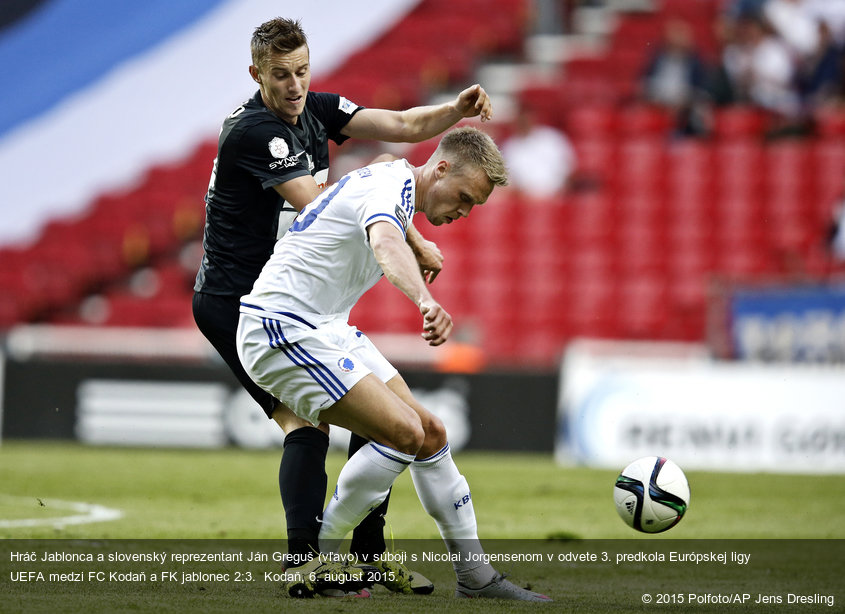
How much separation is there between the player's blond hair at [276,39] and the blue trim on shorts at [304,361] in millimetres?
1122

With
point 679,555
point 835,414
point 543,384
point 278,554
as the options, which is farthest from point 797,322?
point 278,554

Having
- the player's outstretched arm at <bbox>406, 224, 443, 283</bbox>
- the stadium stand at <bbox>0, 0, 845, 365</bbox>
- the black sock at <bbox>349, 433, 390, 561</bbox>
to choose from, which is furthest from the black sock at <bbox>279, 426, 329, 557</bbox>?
the stadium stand at <bbox>0, 0, 845, 365</bbox>

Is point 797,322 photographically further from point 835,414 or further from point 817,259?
point 817,259

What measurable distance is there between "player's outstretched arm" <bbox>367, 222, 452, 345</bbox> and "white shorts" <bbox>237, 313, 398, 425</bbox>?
463mm

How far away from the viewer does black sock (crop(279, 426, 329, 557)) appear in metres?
4.68

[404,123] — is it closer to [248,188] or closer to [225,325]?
[248,188]

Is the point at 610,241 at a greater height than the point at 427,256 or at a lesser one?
greater

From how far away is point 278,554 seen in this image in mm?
5785

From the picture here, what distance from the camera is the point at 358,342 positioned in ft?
15.5

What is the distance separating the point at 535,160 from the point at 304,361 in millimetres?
11087

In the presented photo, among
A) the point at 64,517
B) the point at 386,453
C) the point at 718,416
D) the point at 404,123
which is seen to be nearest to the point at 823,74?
the point at 718,416

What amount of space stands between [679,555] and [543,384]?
5.82m

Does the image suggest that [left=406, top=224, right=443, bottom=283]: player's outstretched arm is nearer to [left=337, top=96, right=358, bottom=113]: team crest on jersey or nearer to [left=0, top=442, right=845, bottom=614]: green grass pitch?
[left=337, top=96, right=358, bottom=113]: team crest on jersey

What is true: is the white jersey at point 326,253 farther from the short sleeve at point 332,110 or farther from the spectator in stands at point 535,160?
the spectator in stands at point 535,160
